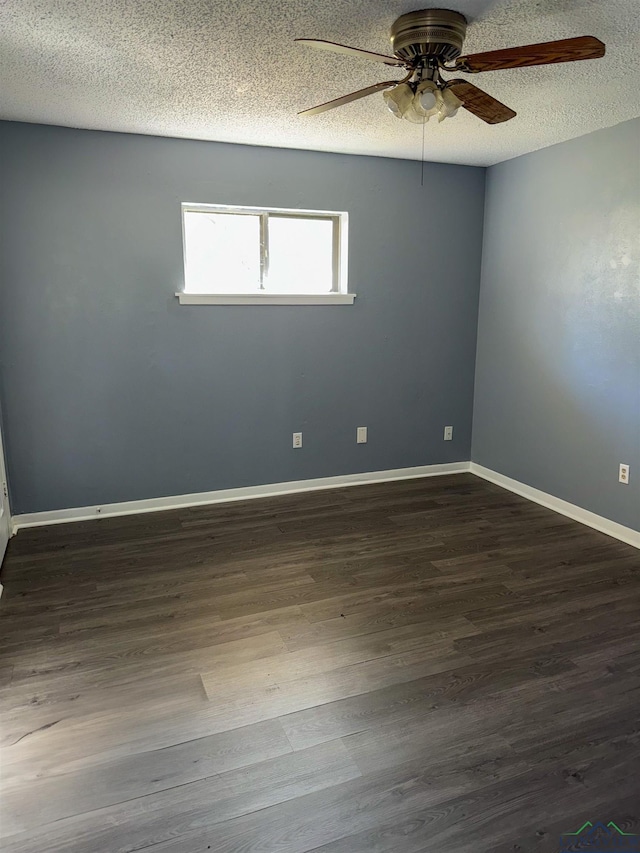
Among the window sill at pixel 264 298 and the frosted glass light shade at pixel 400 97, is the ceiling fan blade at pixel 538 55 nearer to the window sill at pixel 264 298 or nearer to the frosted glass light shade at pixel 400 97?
the frosted glass light shade at pixel 400 97

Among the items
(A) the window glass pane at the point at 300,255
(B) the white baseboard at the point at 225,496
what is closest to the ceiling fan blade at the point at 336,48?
(A) the window glass pane at the point at 300,255

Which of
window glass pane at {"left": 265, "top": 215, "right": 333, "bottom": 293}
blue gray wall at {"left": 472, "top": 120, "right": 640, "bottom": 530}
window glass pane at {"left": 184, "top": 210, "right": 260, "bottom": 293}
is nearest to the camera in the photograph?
blue gray wall at {"left": 472, "top": 120, "right": 640, "bottom": 530}

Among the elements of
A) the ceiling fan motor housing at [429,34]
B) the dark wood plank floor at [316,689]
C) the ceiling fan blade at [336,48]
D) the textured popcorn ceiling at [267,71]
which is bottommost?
the dark wood plank floor at [316,689]

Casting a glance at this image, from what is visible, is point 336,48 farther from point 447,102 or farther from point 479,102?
point 479,102

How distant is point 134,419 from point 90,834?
8.39ft

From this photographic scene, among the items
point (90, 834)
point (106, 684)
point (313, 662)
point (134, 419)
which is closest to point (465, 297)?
point (134, 419)

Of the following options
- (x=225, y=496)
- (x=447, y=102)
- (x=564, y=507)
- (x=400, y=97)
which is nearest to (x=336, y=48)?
(x=400, y=97)

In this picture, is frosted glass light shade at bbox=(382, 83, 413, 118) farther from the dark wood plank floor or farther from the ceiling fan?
the dark wood plank floor

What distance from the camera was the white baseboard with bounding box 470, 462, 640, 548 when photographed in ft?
11.2

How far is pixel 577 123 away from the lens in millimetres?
3236

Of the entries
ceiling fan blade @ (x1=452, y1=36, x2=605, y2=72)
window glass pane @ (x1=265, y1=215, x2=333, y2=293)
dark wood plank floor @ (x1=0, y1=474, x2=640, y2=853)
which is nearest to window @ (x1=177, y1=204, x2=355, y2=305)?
window glass pane @ (x1=265, y1=215, x2=333, y2=293)

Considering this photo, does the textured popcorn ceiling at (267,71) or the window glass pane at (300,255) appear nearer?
the textured popcorn ceiling at (267,71)

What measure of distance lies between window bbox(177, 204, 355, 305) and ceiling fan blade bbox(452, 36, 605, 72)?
85.8 inches

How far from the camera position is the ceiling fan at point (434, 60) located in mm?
1805
